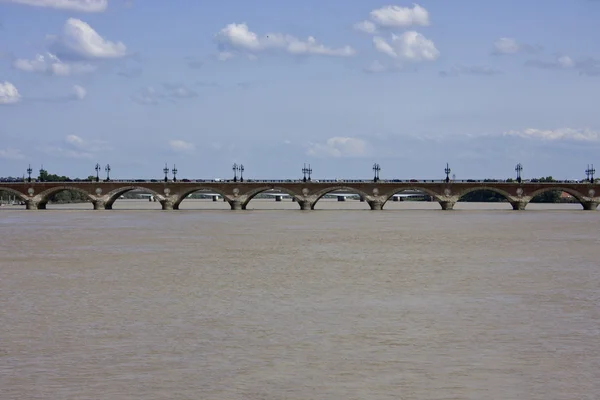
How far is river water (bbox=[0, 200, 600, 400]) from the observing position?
1844cm

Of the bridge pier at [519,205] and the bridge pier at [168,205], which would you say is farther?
the bridge pier at [168,205]

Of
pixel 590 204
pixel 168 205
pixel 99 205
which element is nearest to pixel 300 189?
pixel 168 205

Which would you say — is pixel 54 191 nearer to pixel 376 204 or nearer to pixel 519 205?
pixel 376 204

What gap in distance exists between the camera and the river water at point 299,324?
18.4 metres

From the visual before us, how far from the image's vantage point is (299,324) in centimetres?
2530

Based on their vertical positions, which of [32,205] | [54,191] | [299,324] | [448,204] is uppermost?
[54,191]

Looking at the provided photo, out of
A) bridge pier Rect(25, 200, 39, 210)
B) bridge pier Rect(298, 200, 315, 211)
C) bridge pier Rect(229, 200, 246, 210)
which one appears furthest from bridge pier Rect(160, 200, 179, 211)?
bridge pier Rect(298, 200, 315, 211)

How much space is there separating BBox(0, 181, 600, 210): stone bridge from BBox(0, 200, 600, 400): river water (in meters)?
67.4

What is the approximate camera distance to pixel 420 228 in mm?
77250

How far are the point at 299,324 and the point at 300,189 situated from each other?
312 ft

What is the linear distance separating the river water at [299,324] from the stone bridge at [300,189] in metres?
67.4

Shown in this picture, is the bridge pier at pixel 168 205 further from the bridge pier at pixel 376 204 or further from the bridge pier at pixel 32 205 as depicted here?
the bridge pier at pixel 376 204

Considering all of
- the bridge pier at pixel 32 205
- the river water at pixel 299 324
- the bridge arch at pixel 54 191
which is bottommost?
the river water at pixel 299 324

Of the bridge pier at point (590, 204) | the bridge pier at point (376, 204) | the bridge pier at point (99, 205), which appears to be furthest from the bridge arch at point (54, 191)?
the bridge pier at point (590, 204)
